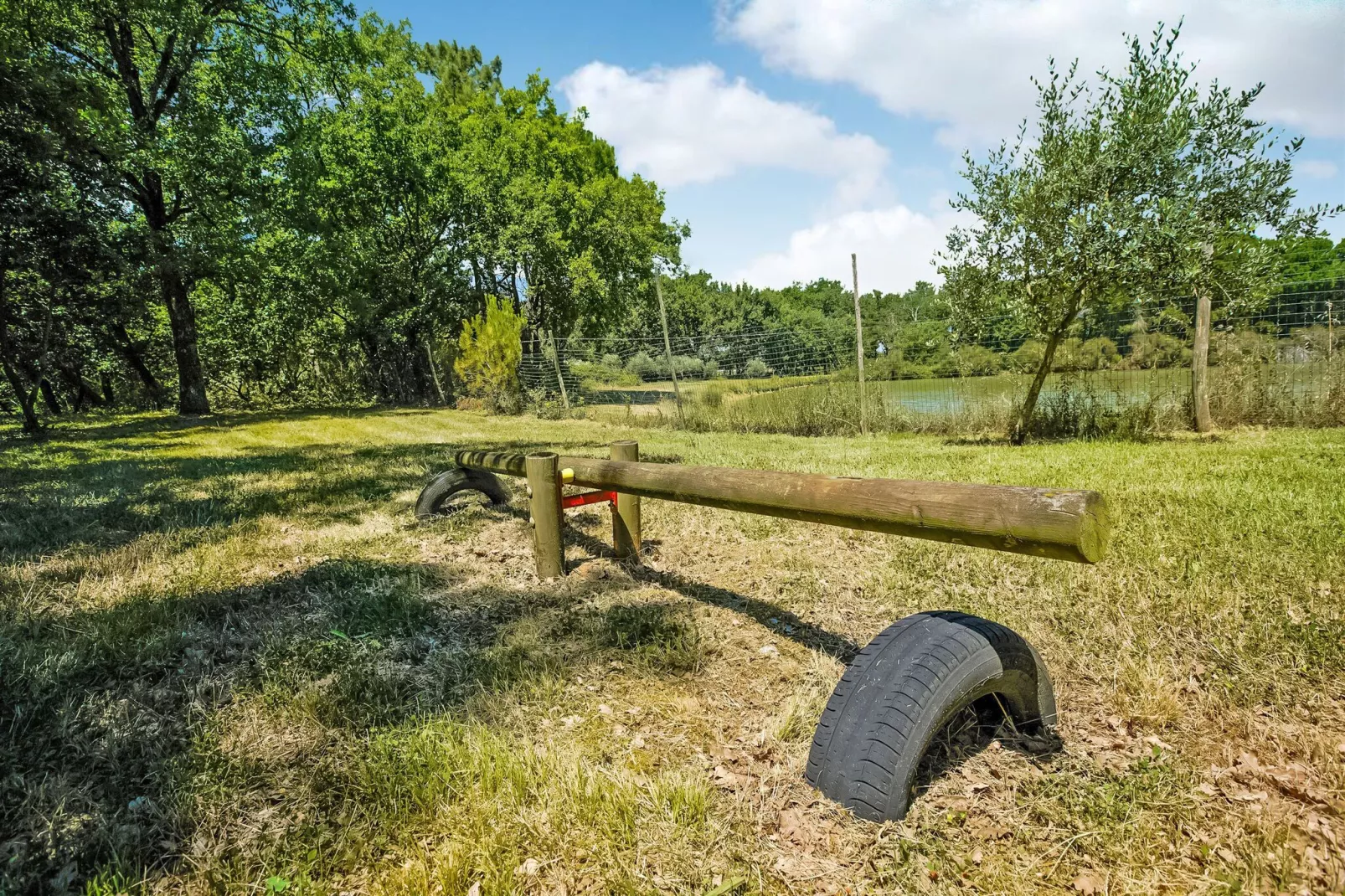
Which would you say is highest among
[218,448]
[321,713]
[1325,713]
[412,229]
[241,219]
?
[412,229]

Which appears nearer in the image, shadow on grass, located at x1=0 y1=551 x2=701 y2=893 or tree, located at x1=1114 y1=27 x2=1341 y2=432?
shadow on grass, located at x1=0 y1=551 x2=701 y2=893

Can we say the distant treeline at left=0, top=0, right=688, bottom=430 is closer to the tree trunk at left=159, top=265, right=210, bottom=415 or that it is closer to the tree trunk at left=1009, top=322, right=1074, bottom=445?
the tree trunk at left=159, top=265, right=210, bottom=415

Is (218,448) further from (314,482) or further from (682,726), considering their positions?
(682,726)

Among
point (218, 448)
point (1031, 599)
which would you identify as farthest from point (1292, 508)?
point (218, 448)

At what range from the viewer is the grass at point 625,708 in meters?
1.66

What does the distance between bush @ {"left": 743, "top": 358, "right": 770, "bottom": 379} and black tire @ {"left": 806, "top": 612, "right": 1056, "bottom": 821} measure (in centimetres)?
1281

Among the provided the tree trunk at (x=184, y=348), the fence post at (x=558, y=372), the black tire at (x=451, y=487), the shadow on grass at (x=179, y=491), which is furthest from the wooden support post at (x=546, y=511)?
the tree trunk at (x=184, y=348)

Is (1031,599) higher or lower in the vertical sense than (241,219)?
lower

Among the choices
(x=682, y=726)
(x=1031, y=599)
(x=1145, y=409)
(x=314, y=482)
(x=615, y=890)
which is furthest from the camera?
(x=1145, y=409)

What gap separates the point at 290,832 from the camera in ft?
5.87

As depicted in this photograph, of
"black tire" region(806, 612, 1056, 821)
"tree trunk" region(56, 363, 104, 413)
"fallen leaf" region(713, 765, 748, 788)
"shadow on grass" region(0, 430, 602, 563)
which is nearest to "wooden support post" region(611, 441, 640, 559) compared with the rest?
"fallen leaf" region(713, 765, 748, 788)

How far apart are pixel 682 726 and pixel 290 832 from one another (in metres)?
1.30

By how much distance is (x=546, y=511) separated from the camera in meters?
3.73

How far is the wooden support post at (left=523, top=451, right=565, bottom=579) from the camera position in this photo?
12.0 ft
